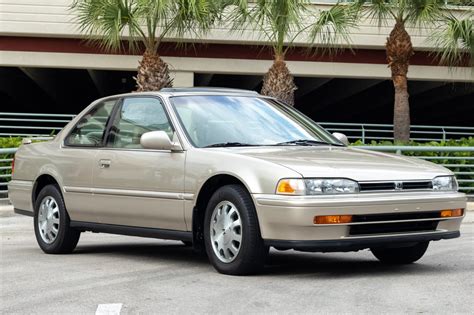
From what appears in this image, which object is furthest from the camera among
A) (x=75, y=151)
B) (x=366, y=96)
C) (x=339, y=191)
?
(x=366, y=96)

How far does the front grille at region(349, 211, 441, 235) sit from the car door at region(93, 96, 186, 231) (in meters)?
1.59

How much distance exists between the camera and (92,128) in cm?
1024

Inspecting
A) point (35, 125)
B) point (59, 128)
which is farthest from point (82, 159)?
point (35, 125)

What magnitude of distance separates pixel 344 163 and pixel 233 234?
1.04 metres

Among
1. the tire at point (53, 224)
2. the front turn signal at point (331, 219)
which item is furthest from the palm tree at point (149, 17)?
the front turn signal at point (331, 219)

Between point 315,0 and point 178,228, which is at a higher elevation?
point 315,0

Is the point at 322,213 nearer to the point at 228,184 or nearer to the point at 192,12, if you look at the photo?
the point at 228,184

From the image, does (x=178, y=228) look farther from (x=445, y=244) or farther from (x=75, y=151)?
(x=445, y=244)

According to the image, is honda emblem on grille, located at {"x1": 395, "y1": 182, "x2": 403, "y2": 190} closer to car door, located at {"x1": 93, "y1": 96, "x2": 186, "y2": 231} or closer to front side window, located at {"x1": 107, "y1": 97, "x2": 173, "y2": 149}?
car door, located at {"x1": 93, "y1": 96, "x2": 186, "y2": 231}

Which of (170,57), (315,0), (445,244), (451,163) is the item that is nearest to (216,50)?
(170,57)

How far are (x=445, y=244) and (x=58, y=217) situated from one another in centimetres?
407

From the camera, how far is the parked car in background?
7.95m

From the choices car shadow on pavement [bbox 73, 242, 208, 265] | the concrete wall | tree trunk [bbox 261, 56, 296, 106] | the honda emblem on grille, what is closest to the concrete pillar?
the concrete wall

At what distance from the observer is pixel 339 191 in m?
7.93
